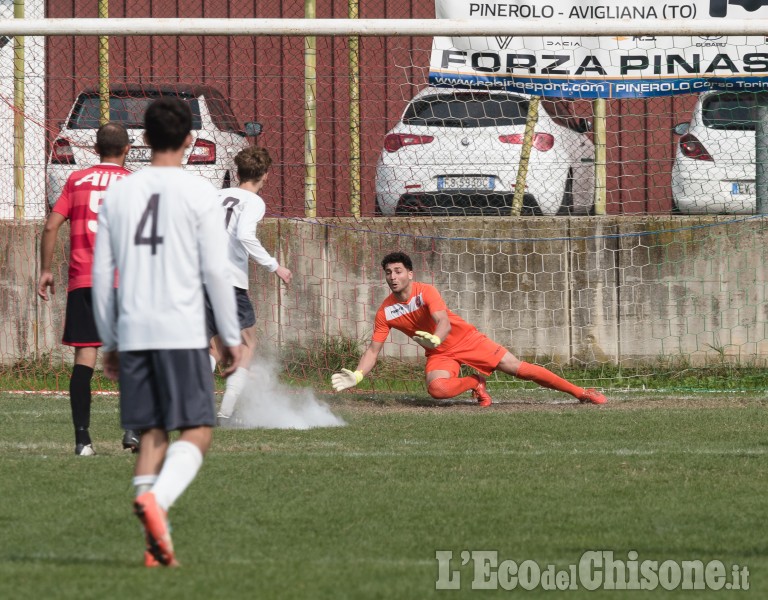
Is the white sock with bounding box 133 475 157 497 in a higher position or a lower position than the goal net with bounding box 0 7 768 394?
lower

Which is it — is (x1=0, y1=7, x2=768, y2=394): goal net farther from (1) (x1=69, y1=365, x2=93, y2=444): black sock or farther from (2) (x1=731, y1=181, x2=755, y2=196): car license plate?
(1) (x1=69, y1=365, x2=93, y2=444): black sock

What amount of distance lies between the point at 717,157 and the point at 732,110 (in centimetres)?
53

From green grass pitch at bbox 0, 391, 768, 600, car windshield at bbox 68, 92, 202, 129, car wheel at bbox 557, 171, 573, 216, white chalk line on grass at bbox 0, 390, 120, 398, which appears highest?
car windshield at bbox 68, 92, 202, 129

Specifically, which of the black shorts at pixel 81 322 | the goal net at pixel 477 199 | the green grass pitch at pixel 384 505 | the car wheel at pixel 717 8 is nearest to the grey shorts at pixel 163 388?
the green grass pitch at pixel 384 505

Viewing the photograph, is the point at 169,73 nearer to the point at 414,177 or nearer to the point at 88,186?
the point at 414,177

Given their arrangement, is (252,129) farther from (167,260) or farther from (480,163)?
(167,260)

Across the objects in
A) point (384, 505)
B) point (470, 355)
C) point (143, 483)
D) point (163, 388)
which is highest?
point (163, 388)

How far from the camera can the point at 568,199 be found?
13.5 meters

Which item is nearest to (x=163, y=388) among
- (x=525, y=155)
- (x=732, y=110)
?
(x=525, y=155)

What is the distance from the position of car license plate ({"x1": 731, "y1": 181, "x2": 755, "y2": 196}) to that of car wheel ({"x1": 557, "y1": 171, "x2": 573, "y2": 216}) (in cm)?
161

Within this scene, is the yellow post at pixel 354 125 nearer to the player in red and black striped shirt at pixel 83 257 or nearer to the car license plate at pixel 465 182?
the car license plate at pixel 465 182

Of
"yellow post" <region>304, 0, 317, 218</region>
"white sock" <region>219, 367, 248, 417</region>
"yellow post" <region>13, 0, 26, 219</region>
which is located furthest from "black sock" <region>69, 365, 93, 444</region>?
"yellow post" <region>13, 0, 26, 219</region>

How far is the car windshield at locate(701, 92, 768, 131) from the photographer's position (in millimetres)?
13430

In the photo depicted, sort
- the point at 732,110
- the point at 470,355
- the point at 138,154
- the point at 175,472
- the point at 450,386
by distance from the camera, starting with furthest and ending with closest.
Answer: the point at 732,110, the point at 138,154, the point at 470,355, the point at 450,386, the point at 175,472
